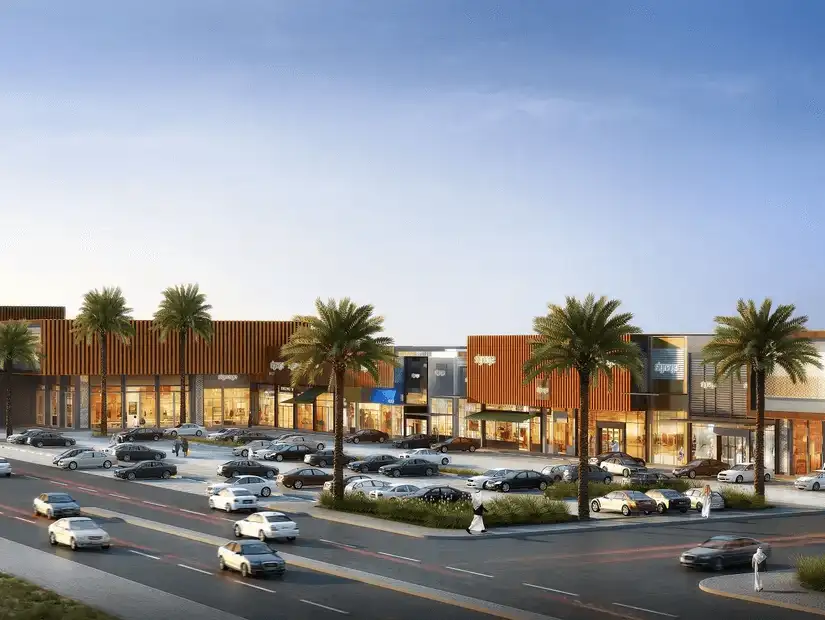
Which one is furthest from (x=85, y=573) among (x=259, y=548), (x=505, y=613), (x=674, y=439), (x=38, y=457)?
(x=674, y=439)

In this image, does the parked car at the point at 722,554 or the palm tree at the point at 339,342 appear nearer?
the parked car at the point at 722,554

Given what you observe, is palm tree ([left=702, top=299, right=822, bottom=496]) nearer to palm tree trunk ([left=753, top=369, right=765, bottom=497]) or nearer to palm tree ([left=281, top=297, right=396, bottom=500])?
palm tree trunk ([left=753, top=369, right=765, bottom=497])

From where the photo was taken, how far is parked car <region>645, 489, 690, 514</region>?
60.5m

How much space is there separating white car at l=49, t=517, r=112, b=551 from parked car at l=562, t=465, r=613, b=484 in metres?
34.5

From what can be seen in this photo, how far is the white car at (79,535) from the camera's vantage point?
44.8 m

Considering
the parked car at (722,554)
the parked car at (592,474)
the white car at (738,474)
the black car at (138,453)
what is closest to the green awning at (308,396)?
the black car at (138,453)

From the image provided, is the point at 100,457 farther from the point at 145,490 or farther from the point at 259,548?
the point at 259,548

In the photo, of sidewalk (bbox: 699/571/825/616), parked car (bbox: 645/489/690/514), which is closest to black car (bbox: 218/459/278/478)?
parked car (bbox: 645/489/690/514)

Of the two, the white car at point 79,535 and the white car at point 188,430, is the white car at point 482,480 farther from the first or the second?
the white car at point 188,430

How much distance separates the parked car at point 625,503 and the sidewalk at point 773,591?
56.4 ft

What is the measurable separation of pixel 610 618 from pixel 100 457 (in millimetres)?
53996

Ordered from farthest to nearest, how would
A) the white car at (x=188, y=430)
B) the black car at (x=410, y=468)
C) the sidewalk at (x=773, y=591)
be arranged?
1. the white car at (x=188, y=430)
2. the black car at (x=410, y=468)
3. the sidewalk at (x=773, y=591)

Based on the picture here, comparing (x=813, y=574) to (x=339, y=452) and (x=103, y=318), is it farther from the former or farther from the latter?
(x=103, y=318)

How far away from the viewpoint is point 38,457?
86.8 meters
